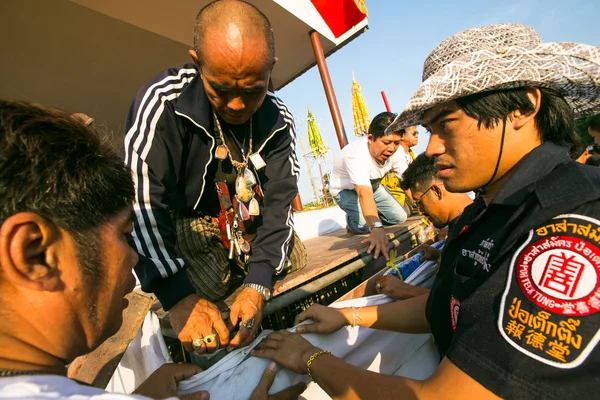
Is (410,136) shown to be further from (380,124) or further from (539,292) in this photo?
(539,292)

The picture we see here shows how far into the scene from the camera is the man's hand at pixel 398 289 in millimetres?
→ 1918

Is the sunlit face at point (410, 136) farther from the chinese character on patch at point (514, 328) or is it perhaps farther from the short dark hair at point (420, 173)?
the chinese character on patch at point (514, 328)

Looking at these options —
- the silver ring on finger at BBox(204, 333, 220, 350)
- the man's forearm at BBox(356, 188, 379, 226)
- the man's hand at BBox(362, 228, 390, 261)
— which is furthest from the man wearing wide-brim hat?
the man's forearm at BBox(356, 188, 379, 226)

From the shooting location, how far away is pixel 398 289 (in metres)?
1.95

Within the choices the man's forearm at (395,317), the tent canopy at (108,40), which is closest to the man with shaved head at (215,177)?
the man's forearm at (395,317)

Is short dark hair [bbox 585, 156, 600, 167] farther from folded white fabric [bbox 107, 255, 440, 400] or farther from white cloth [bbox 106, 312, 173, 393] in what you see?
white cloth [bbox 106, 312, 173, 393]

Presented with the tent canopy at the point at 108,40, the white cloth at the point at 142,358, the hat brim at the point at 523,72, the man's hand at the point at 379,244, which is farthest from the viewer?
the tent canopy at the point at 108,40

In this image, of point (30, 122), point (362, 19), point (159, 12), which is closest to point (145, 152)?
point (30, 122)

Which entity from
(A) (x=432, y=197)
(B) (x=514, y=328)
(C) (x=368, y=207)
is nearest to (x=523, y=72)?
(B) (x=514, y=328)

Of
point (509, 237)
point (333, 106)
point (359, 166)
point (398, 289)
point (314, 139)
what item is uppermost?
point (314, 139)

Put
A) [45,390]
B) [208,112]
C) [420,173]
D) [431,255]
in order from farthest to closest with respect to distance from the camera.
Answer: [420,173], [431,255], [208,112], [45,390]

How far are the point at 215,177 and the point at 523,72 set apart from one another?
1.67 metres

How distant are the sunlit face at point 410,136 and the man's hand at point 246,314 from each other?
3.80 meters

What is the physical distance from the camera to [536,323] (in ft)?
2.56
